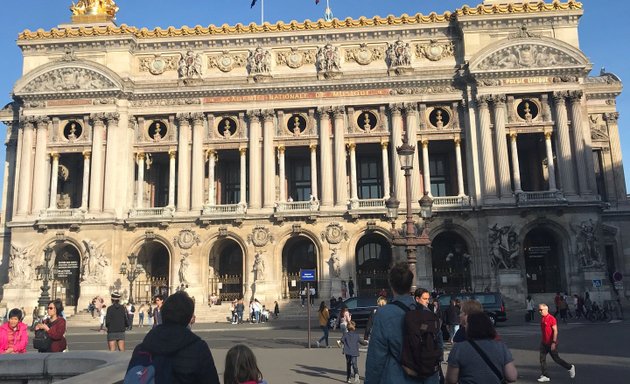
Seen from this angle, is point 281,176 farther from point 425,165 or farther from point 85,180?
point 85,180

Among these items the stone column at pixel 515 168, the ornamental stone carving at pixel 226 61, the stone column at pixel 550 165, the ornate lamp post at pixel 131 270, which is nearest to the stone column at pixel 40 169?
the ornate lamp post at pixel 131 270

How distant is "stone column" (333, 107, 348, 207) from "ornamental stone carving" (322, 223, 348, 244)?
1.71 m

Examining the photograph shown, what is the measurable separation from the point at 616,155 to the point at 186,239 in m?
37.8

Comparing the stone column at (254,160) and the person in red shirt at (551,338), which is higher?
the stone column at (254,160)

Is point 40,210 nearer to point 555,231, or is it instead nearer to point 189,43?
point 189,43

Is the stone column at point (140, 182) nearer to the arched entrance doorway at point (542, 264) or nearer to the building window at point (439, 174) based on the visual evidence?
the building window at point (439, 174)

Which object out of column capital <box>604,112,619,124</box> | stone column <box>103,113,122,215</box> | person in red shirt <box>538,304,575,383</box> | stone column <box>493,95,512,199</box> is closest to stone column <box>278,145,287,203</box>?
stone column <box>103,113,122,215</box>

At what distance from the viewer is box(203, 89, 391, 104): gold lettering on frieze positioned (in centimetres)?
4400

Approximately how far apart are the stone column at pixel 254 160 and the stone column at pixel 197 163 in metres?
3.79

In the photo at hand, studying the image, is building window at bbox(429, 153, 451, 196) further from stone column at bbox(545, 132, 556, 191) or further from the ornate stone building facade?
stone column at bbox(545, 132, 556, 191)

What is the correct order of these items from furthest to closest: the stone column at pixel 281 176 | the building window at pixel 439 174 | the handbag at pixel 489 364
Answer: the building window at pixel 439 174, the stone column at pixel 281 176, the handbag at pixel 489 364

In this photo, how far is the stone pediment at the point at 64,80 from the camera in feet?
145

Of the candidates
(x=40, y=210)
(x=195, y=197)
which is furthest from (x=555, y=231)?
(x=40, y=210)

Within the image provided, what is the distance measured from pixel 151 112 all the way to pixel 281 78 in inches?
414
